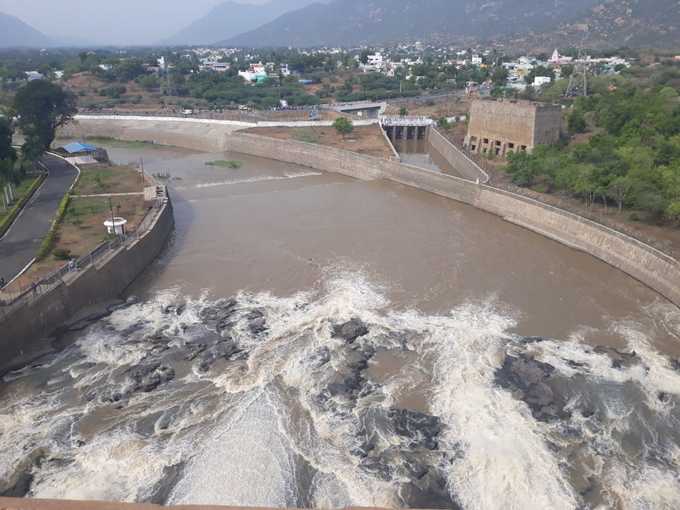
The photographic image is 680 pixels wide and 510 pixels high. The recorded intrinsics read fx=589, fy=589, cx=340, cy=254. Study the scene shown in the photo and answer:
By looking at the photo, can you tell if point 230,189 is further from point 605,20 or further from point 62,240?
point 605,20

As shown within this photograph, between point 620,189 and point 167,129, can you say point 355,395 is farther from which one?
point 167,129

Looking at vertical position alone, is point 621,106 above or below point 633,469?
above

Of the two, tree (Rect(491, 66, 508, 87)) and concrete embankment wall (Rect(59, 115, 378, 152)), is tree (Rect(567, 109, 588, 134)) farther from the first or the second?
tree (Rect(491, 66, 508, 87))

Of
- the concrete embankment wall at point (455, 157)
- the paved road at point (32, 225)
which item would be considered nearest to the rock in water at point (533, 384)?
the paved road at point (32, 225)

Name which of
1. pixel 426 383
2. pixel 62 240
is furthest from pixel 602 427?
pixel 62 240

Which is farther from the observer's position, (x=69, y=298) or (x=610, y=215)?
(x=610, y=215)

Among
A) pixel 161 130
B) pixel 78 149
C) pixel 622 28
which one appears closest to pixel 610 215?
pixel 78 149
